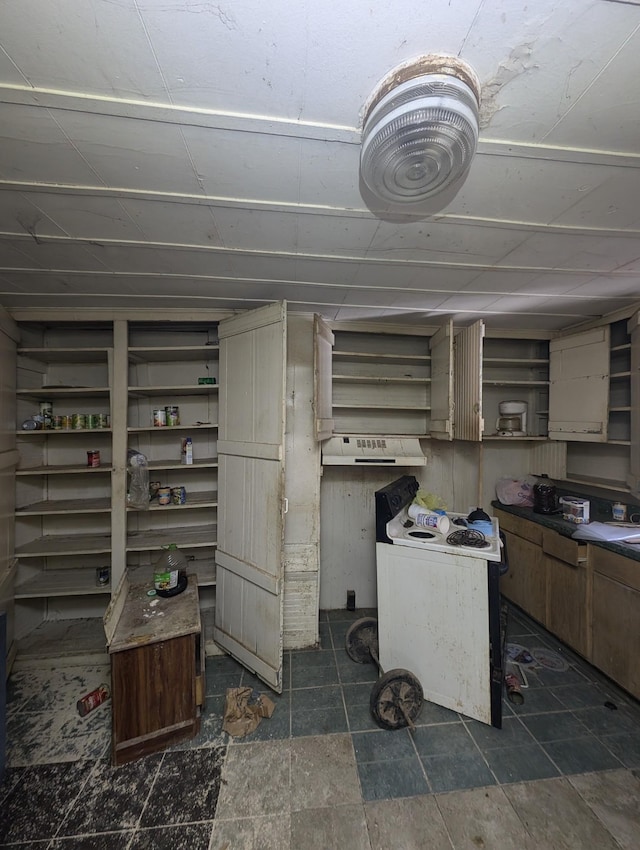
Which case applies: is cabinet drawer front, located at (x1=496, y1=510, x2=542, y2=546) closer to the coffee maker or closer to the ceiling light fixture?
the coffee maker

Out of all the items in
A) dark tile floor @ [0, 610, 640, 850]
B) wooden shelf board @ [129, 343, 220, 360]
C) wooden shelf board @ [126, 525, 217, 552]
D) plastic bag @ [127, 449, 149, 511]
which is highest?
wooden shelf board @ [129, 343, 220, 360]

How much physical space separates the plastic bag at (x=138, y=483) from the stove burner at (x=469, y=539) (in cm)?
208

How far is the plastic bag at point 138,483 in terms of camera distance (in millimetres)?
2402

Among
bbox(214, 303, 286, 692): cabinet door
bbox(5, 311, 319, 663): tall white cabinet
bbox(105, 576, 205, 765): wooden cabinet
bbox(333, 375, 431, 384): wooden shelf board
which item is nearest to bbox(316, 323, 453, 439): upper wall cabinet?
bbox(333, 375, 431, 384): wooden shelf board

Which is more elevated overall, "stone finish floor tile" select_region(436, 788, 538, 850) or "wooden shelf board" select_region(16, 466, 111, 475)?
"wooden shelf board" select_region(16, 466, 111, 475)

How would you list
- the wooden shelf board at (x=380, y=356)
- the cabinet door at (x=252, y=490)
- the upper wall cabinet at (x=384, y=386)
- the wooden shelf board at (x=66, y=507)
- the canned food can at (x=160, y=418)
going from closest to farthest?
the cabinet door at (x=252, y=490) → the wooden shelf board at (x=66, y=507) → the canned food can at (x=160, y=418) → the wooden shelf board at (x=380, y=356) → the upper wall cabinet at (x=384, y=386)

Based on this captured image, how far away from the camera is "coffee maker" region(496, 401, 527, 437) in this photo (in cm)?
284

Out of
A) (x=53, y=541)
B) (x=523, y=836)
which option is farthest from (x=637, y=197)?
(x=53, y=541)

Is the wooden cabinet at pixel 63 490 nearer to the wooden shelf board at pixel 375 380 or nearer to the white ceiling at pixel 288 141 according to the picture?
the white ceiling at pixel 288 141

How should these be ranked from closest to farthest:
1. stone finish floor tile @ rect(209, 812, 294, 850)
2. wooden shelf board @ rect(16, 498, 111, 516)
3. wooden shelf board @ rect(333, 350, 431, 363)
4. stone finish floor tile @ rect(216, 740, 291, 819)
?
stone finish floor tile @ rect(209, 812, 294, 850)
stone finish floor tile @ rect(216, 740, 291, 819)
wooden shelf board @ rect(16, 498, 111, 516)
wooden shelf board @ rect(333, 350, 431, 363)

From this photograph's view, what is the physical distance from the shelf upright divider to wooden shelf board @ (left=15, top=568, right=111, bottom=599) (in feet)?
0.70

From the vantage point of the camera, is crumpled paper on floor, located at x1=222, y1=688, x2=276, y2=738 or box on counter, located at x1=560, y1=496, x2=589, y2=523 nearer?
crumpled paper on floor, located at x1=222, y1=688, x2=276, y2=738

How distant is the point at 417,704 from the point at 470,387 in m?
1.92

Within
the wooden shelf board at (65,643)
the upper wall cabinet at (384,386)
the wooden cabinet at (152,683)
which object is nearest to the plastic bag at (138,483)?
the wooden cabinet at (152,683)
